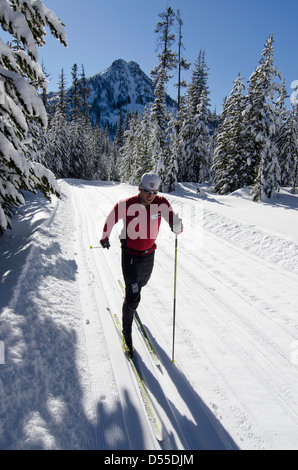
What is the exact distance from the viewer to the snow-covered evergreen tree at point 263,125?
18938 millimetres

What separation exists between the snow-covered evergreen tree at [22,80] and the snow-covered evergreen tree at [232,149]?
21.6 meters

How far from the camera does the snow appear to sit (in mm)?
2721

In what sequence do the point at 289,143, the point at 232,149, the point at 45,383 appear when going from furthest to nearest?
the point at 289,143 < the point at 232,149 < the point at 45,383

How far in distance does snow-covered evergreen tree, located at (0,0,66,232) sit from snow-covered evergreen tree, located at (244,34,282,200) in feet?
55.0

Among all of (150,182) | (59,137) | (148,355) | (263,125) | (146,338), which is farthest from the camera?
(59,137)

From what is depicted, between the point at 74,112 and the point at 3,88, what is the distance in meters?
44.6

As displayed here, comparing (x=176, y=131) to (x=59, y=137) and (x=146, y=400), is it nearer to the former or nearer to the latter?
(x=59, y=137)

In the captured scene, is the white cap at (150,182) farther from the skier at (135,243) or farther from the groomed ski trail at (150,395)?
the groomed ski trail at (150,395)

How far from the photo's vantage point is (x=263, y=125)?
20766 mm

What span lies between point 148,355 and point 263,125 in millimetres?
22572

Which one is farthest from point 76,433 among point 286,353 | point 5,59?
point 5,59

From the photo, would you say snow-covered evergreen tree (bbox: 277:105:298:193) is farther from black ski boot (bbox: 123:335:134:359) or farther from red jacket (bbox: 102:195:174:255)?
black ski boot (bbox: 123:335:134:359)

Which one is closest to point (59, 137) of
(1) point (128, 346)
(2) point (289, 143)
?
(2) point (289, 143)
